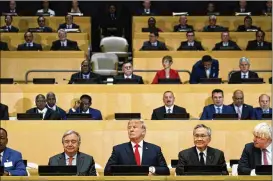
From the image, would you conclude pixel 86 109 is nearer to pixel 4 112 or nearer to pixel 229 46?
pixel 4 112

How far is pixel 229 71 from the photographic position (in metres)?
12.3

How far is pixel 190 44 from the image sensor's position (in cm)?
1305

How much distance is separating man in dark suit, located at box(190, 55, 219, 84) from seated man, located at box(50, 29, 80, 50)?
8.15 ft

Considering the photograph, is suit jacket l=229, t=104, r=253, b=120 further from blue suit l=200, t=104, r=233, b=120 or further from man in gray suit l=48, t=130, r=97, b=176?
man in gray suit l=48, t=130, r=97, b=176

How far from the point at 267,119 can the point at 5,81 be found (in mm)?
4017

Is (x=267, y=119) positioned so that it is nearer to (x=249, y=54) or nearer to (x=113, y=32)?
(x=249, y=54)

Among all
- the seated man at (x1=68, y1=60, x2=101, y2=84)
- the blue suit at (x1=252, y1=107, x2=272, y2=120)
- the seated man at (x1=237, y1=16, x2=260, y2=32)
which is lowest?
the blue suit at (x1=252, y1=107, x2=272, y2=120)

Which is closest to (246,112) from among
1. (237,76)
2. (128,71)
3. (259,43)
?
(237,76)

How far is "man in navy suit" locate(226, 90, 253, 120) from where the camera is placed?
9.95 m

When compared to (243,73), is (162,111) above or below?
below

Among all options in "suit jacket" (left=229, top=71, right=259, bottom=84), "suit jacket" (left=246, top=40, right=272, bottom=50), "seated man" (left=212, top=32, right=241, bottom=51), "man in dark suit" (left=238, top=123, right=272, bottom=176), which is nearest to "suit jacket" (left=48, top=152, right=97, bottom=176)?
"man in dark suit" (left=238, top=123, right=272, bottom=176)

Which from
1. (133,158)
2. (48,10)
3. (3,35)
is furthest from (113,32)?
(133,158)

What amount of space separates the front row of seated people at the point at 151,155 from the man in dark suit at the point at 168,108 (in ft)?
8.51

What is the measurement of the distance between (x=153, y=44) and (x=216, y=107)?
3225 millimetres
